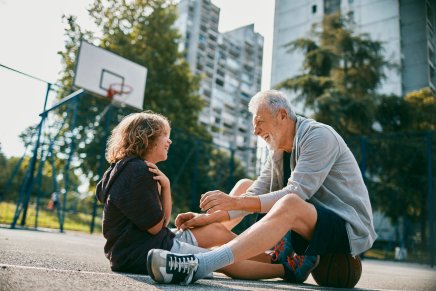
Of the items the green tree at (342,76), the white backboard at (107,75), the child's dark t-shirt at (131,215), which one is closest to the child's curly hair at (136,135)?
the child's dark t-shirt at (131,215)

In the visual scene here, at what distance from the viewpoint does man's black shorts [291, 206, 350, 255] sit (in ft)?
5.71

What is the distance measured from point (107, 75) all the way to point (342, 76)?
8373mm

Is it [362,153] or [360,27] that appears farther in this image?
[360,27]

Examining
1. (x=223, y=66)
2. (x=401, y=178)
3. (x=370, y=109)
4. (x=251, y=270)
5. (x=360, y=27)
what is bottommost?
(x=251, y=270)

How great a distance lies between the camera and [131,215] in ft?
5.67

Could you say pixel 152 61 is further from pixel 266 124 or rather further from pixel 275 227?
pixel 275 227

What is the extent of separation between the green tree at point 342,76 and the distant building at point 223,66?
71.3 ft

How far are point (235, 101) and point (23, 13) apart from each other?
3816cm

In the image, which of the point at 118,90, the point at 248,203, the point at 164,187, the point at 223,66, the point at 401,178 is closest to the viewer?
the point at 248,203

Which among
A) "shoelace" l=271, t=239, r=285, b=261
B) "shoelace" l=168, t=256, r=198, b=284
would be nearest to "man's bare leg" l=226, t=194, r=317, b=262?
"shoelace" l=168, t=256, r=198, b=284

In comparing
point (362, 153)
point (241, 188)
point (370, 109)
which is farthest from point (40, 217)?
point (370, 109)

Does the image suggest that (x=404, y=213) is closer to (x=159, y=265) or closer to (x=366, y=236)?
(x=366, y=236)

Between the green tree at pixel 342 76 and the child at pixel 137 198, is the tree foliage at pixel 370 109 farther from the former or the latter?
the child at pixel 137 198

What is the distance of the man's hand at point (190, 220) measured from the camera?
2.11 metres
